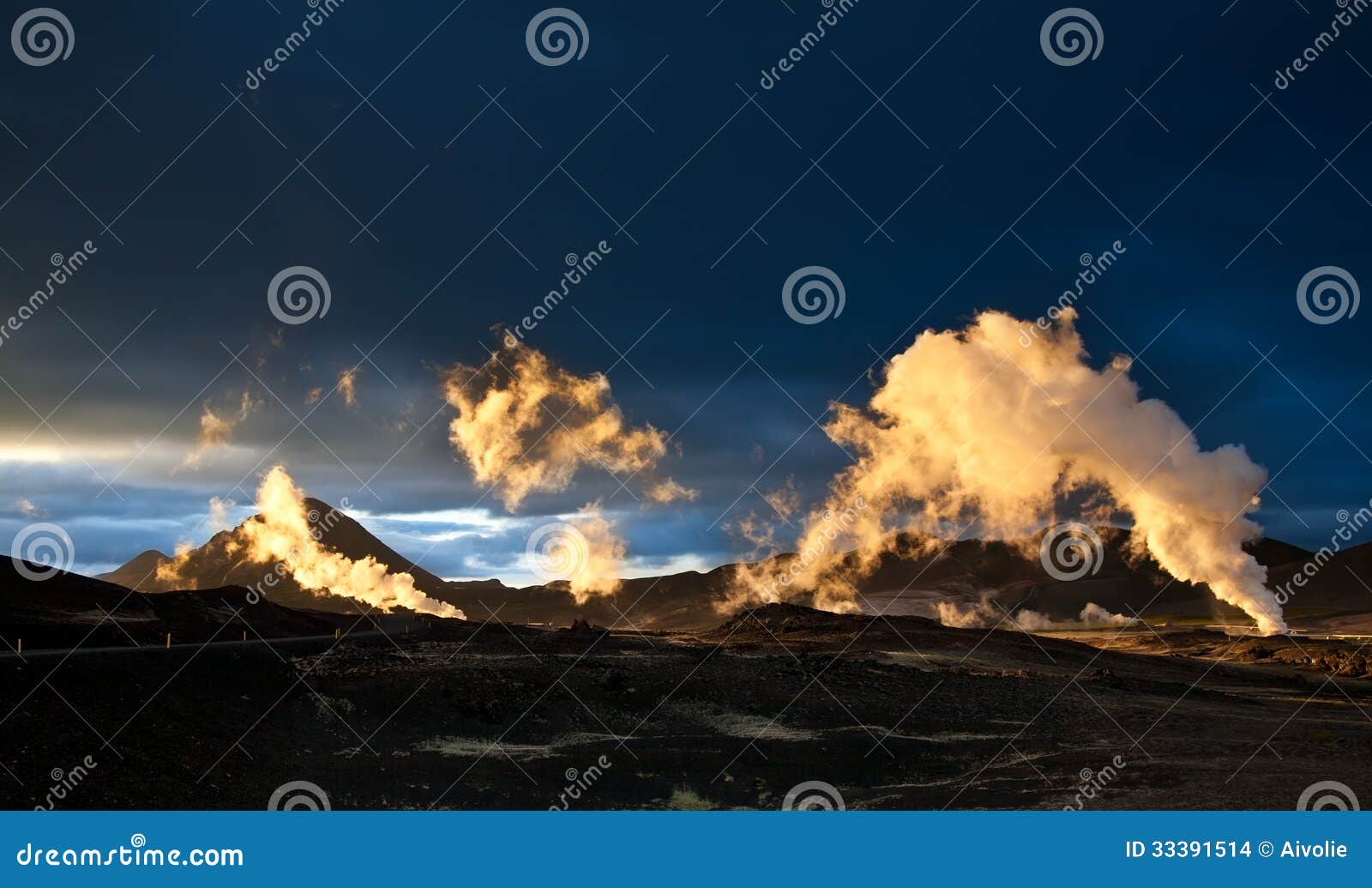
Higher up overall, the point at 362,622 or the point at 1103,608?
the point at 1103,608

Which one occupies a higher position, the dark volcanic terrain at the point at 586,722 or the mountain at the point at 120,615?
the mountain at the point at 120,615

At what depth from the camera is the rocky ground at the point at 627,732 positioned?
30688 millimetres

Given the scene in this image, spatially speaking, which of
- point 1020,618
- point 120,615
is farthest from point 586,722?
point 1020,618

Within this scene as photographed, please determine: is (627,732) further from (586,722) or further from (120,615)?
(120,615)

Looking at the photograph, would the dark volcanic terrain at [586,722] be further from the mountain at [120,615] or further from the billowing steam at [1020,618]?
the billowing steam at [1020,618]

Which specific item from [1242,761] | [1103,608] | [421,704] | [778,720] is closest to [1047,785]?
[1242,761]

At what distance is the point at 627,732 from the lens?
40.7 m

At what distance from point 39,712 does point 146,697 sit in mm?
4002

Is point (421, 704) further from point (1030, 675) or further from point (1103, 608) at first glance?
point (1103, 608)

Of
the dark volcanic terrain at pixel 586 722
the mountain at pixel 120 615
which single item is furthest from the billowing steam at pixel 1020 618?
the mountain at pixel 120 615

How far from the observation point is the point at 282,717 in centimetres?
3828

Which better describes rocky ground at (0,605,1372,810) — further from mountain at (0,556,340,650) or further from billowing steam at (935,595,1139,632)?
billowing steam at (935,595,1139,632)

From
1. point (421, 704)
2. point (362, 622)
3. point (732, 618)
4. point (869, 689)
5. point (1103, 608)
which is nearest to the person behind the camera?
point (421, 704)

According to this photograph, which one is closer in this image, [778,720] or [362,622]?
[778,720]
